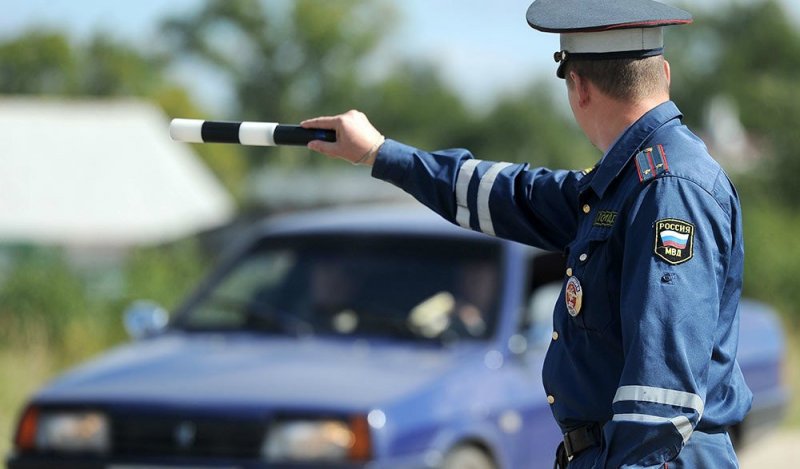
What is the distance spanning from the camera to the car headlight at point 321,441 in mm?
5094

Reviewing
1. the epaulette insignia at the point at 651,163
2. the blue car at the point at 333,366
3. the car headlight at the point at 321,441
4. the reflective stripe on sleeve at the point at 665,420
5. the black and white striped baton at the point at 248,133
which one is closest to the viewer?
the reflective stripe on sleeve at the point at 665,420

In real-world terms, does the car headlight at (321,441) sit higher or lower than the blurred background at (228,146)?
lower

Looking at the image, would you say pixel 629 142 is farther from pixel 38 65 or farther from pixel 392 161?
pixel 38 65

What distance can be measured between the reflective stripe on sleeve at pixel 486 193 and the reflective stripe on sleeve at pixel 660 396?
81 centimetres

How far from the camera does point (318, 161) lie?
84250 mm

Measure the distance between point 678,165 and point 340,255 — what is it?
148 inches

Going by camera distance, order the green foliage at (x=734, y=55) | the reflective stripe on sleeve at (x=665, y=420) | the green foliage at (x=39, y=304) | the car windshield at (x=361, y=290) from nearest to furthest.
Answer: the reflective stripe on sleeve at (x=665, y=420) → the car windshield at (x=361, y=290) → the green foliage at (x=39, y=304) → the green foliage at (x=734, y=55)

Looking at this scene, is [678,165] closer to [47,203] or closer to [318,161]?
[47,203]

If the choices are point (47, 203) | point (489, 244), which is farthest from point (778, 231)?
point (47, 203)

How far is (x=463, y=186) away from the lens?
3.38m

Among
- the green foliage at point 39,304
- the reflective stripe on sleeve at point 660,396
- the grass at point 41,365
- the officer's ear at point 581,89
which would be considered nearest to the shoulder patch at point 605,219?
the officer's ear at point 581,89

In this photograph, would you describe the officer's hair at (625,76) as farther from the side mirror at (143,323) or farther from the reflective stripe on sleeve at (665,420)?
the side mirror at (143,323)

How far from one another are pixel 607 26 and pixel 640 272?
0.53m

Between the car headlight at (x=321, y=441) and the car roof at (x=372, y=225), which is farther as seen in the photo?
the car roof at (x=372, y=225)
